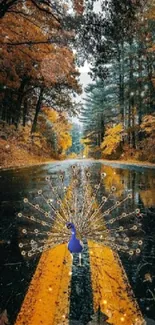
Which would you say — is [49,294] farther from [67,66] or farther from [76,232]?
[67,66]

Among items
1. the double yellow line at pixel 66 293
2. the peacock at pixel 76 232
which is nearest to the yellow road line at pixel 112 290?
the double yellow line at pixel 66 293

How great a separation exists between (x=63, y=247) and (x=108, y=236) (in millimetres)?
719

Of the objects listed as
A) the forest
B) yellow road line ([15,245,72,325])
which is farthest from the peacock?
the forest

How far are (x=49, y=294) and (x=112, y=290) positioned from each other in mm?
539

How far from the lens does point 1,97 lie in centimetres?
3191

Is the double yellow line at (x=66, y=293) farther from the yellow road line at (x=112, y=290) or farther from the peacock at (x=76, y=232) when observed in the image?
the peacock at (x=76, y=232)

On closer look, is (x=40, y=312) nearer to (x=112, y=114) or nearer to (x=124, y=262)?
(x=124, y=262)

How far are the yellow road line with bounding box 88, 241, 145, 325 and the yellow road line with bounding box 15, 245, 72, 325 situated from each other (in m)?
0.26

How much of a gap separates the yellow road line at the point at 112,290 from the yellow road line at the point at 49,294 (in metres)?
0.26

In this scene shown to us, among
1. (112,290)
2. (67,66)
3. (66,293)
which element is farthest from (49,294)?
(67,66)

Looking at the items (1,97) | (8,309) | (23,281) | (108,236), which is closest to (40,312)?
(8,309)

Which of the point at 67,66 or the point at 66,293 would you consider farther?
the point at 67,66

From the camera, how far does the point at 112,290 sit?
2.96 meters

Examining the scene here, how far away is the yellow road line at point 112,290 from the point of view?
8.18 ft
